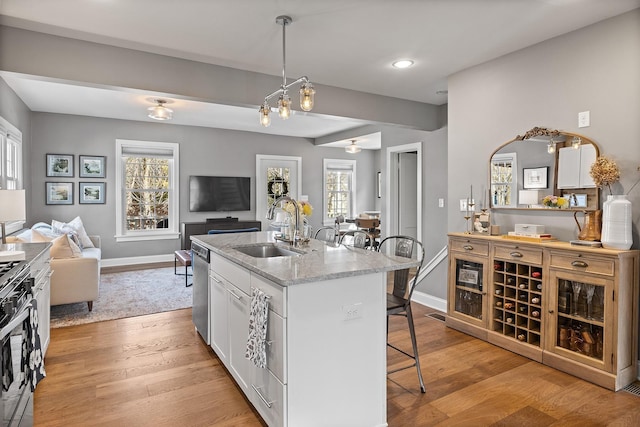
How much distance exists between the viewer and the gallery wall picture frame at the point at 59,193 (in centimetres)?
606

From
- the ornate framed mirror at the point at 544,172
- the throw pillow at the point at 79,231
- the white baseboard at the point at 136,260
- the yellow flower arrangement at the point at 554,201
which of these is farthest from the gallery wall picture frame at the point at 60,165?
the yellow flower arrangement at the point at 554,201

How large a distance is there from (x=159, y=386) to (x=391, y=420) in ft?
5.12

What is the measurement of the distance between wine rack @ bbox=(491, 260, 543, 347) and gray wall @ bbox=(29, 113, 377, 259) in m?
5.57

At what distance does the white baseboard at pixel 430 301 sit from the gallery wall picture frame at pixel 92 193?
5.46m

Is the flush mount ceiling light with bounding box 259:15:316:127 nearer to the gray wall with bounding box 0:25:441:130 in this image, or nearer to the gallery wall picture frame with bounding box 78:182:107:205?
the gray wall with bounding box 0:25:441:130

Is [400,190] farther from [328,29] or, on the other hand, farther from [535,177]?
[328,29]

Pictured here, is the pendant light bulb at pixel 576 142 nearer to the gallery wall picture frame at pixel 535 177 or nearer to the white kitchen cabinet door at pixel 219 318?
the gallery wall picture frame at pixel 535 177

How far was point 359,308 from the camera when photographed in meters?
1.98

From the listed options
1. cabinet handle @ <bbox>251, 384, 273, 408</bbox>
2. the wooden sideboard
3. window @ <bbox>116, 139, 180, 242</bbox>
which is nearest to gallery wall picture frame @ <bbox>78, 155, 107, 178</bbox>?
window @ <bbox>116, 139, 180, 242</bbox>

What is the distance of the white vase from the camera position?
249 centimetres

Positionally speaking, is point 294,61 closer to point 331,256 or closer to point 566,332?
point 331,256

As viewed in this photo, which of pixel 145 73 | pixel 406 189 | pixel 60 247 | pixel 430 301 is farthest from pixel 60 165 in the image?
pixel 430 301

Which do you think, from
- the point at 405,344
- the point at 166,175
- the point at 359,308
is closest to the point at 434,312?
the point at 405,344

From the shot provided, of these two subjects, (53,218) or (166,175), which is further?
(166,175)
